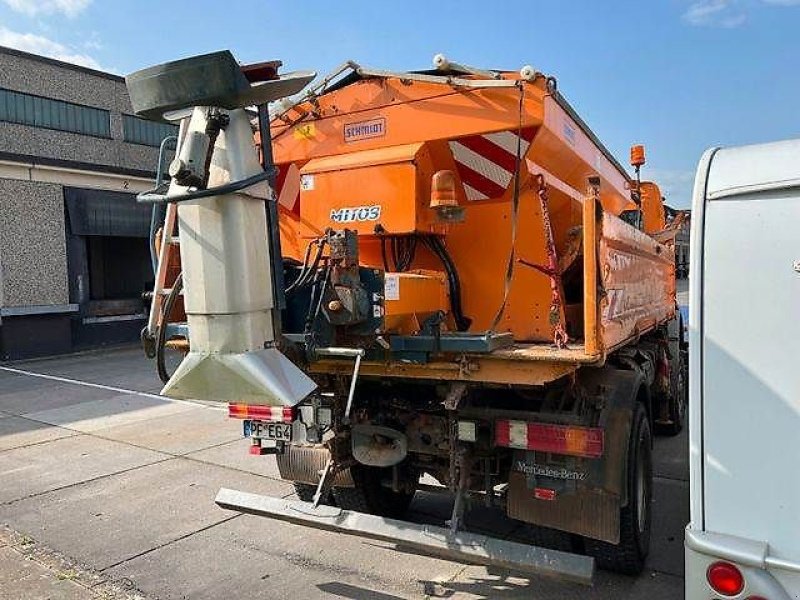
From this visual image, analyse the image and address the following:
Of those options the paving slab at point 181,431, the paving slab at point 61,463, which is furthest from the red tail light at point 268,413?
the paving slab at point 181,431

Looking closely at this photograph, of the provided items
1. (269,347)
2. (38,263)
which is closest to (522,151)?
(269,347)

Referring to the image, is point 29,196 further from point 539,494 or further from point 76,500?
point 539,494

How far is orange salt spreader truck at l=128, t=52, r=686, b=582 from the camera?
2654 millimetres

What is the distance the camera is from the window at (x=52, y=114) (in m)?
16.6

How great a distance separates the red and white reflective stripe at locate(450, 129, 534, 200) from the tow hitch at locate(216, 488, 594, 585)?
200 centimetres

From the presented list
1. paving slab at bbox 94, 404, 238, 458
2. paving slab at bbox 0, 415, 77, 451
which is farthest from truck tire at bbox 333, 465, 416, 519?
paving slab at bbox 0, 415, 77, 451

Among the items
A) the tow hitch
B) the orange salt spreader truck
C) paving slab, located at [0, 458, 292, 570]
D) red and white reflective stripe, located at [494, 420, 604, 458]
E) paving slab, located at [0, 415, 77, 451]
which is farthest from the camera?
paving slab, located at [0, 415, 77, 451]

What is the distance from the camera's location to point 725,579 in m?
1.97

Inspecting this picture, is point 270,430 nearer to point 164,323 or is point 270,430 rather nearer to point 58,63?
point 164,323

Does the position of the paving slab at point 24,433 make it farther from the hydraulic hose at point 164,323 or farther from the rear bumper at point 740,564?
the rear bumper at point 740,564

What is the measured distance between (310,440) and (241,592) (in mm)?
938

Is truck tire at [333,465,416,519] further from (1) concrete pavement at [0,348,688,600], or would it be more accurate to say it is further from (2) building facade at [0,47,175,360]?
(2) building facade at [0,47,175,360]

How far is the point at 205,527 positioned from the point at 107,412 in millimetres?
5007

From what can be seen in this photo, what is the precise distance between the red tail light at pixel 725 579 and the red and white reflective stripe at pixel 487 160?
2.36 m
